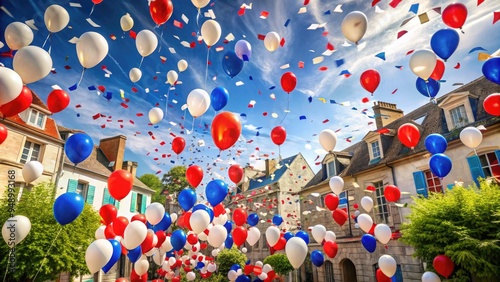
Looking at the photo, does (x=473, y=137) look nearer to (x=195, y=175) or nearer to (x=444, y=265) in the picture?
(x=444, y=265)

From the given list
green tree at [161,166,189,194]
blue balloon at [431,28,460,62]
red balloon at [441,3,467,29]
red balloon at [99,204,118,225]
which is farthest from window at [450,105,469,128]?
green tree at [161,166,189,194]

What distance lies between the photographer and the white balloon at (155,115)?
241 inches

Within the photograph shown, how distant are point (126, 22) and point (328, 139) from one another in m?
4.93

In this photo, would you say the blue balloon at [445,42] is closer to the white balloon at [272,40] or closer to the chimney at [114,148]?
the white balloon at [272,40]

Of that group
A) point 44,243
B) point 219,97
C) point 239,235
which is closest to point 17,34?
point 219,97

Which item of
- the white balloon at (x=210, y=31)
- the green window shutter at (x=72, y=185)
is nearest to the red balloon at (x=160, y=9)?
the white balloon at (x=210, y=31)

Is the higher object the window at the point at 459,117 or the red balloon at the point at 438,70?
the window at the point at 459,117

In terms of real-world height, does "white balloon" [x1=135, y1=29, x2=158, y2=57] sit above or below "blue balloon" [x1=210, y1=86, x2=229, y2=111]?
above

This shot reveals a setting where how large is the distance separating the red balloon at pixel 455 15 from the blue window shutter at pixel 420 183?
23.0ft

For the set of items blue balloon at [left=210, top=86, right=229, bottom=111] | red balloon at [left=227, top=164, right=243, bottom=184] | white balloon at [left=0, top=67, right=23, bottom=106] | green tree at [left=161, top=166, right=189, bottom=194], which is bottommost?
red balloon at [left=227, top=164, right=243, bottom=184]

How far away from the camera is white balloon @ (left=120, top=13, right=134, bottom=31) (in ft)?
16.6

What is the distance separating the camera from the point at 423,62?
444 centimetres

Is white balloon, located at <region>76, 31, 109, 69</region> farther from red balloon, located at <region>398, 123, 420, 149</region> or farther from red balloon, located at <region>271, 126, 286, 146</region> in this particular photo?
red balloon, located at <region>398, 123, 420, 149</region>

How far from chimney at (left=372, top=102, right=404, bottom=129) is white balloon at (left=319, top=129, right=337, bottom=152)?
30.1 feet
